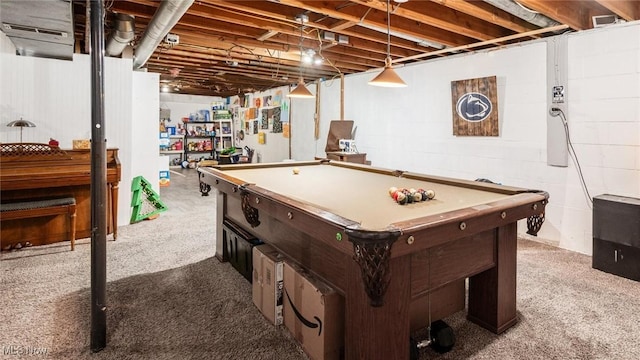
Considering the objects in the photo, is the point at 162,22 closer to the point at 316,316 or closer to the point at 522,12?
the point at 316,316

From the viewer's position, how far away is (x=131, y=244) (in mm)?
4000

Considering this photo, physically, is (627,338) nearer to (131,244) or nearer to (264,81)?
(131,244)

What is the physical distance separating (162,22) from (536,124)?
13.6 ft

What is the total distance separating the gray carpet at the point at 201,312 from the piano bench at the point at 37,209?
42 centimetres

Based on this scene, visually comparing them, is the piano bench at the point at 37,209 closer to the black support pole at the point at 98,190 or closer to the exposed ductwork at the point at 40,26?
the exposed ductwork at the point at 40,26

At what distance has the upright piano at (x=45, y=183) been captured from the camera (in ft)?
11.8

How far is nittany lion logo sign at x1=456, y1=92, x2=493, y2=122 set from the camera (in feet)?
15.1

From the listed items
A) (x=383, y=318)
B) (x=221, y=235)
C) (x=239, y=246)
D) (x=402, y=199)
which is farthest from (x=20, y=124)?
(x=383, y=318)

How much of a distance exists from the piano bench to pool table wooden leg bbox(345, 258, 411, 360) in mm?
3301

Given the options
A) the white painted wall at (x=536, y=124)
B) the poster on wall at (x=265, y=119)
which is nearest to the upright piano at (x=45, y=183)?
the white painted wall at (x=536, y=124)

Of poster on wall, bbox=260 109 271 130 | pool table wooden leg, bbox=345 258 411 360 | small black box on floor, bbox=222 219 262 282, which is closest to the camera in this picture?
pool table wooden leg, bbox=345 258 411 360

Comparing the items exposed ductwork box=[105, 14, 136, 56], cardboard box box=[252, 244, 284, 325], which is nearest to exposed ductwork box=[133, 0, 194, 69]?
exposed ductwork box=[105, 14, 136, 56]

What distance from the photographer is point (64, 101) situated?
14.2ft

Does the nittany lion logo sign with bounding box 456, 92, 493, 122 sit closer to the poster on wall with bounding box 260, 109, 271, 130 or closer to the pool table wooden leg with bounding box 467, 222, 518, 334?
the pool table wooden leg with bounding box 467, 222, 518, 334
